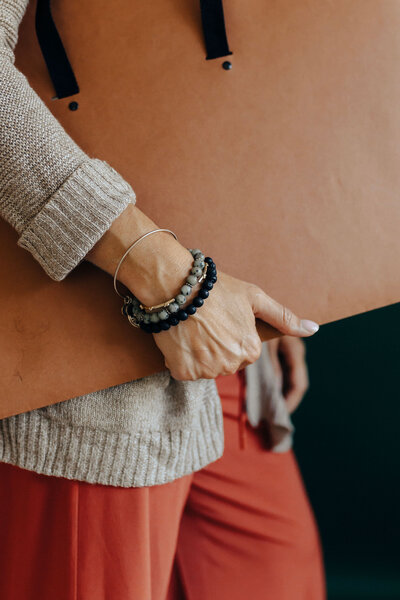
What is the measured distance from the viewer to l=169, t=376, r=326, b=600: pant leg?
0.76 meters

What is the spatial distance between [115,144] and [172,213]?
103 millimetres

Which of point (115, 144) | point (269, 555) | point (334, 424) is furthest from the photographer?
point (334, 424)

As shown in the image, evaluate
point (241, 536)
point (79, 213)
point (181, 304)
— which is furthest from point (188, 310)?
point (241, 536)

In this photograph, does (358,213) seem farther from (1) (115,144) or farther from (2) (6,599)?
(2) (6,599)

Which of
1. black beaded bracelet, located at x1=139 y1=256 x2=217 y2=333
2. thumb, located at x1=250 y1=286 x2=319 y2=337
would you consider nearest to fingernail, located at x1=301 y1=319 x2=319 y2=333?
thumb, located at x1=250 y1=286 x2=319 y2=337

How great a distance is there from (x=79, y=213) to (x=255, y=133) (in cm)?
23

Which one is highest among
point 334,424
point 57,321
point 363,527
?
point 57,321

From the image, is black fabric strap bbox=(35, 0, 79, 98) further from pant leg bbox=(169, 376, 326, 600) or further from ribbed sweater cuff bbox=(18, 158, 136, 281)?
pant leg bbox=(169, 376, 326, 600)

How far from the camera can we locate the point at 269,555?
78cm

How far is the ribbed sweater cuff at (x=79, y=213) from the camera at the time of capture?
46 cm

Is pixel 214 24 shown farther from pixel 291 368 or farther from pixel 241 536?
pixel 241 536

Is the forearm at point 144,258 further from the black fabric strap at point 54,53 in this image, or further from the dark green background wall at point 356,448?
the dark green background wall at point 356,448

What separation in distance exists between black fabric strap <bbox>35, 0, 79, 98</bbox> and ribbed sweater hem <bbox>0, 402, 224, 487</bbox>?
0.37m

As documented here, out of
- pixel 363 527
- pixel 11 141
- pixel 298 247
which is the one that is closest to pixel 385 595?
pixel 363 527
